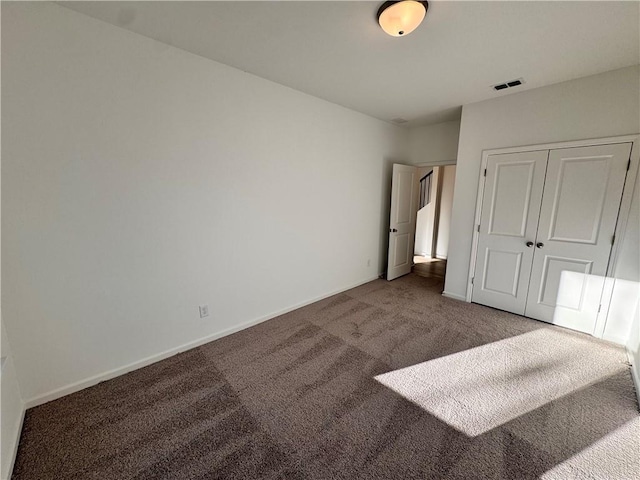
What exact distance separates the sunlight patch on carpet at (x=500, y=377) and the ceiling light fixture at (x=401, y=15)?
252 centimetres

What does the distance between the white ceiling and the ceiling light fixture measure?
0.11 metres

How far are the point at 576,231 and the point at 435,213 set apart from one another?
369 cm

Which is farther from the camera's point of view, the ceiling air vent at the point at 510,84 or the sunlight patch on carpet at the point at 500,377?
the ceiling air vent at the point at 510,84

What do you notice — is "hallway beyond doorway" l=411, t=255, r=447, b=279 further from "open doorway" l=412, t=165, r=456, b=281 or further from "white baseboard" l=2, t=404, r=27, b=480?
"white baseboard" l=2, t=404, r=27, b=480

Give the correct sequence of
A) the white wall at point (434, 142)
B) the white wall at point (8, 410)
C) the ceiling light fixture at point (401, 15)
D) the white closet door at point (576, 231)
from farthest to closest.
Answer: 1. the white wall at point (434, 142)
2. the white closet door at point (576, 231)
3. the ceiling light fixture at point (401, 15)
4. the white wall at point (8, 410)

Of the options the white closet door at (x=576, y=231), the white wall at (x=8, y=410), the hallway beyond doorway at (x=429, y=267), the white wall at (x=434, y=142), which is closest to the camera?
the white wall at (x=8, y=410)

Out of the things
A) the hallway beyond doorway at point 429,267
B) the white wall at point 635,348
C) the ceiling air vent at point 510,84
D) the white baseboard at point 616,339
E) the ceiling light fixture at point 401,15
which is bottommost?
the hallway beyond doorway at point 429,267

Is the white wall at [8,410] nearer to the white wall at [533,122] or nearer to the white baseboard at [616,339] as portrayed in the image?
the white wall at [533,122]

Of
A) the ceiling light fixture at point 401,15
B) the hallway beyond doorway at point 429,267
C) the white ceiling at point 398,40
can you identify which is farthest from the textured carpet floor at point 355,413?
the white ceiling at point 398,40

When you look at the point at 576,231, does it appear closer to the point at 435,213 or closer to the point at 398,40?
the point at 398,40

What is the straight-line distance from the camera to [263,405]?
1776mm

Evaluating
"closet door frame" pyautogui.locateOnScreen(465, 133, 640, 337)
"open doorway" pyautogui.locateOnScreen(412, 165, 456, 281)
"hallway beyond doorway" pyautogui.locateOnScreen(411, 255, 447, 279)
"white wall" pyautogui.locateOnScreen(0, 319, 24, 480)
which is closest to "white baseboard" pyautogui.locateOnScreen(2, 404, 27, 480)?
"white wall" pyautogui.locateOnScreen(0, 319, 24, 480)

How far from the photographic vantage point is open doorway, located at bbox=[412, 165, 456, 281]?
613cm

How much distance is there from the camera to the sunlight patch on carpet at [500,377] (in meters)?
1.73
